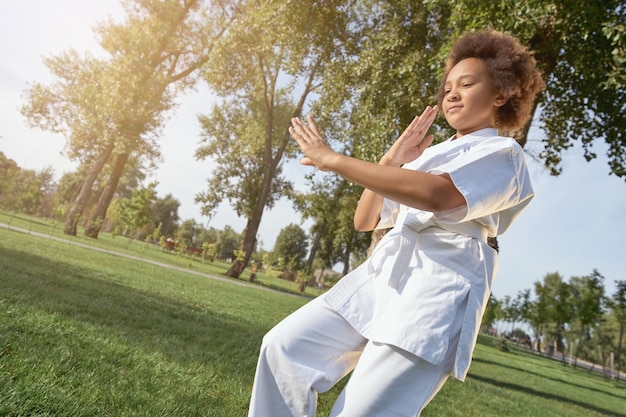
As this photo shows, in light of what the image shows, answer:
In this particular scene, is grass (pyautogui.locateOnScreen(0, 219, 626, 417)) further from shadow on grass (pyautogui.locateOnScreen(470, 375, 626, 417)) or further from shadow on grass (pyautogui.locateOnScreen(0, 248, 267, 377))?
shadow on grass (pyautogui.locateOnScreen(470, 375, 626, 417))

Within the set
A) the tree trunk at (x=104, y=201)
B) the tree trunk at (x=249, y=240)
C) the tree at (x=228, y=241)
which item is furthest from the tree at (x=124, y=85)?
the tree at (x=228, y=241)

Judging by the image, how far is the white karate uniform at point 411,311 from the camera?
4.57 ft

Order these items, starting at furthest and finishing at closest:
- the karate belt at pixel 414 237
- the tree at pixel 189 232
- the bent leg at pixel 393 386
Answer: the tree at pixel 189 232 < the karate belt at pixel 414 237 < the bent leg at pixel 393 386

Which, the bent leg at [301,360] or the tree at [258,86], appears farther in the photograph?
the tree at [258,86]

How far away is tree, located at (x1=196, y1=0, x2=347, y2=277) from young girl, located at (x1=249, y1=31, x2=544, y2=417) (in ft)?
34.4

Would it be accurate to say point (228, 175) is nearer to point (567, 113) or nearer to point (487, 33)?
point (567, 113)

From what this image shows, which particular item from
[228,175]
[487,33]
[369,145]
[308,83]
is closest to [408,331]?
[487,33]

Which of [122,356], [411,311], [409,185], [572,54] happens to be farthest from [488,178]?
[572,54]

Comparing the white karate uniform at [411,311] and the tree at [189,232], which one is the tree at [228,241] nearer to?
the tree at [189,232]

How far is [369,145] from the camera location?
10.0 metres

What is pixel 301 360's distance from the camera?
162cm

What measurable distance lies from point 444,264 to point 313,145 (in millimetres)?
649

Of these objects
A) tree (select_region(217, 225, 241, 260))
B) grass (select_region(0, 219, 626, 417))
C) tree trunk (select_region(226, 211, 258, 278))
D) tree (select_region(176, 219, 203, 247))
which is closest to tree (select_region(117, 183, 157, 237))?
tree trunk (select_region(226, 211, 258, 278))

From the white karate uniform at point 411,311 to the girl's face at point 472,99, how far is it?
90 millimetres
